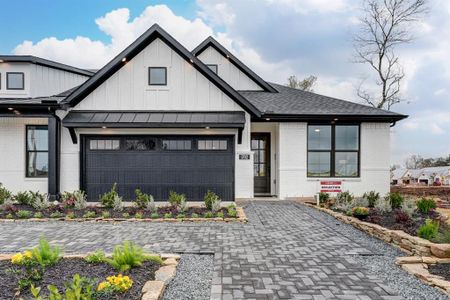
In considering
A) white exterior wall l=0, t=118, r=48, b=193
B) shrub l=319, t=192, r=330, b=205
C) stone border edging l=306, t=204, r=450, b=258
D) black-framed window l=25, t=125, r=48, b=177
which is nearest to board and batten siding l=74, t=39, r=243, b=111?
black-framed window l=25, t=125, r=48, b=177

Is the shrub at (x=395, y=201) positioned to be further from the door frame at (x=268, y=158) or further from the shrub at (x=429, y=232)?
the door frame at (x=268, y=158)

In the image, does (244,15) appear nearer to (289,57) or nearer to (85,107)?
(289,57)

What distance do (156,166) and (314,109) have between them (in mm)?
6651

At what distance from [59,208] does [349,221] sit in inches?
338

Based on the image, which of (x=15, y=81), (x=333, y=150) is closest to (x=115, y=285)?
(x=333, y=150)

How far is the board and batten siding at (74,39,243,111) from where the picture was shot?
10.6m

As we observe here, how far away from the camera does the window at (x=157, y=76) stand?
1065 cm

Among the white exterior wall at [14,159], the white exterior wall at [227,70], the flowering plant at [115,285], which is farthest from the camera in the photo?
the white exterior wall at [227,70]

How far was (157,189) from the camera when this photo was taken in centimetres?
1054

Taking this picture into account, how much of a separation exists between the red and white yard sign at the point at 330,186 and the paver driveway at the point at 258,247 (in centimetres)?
250

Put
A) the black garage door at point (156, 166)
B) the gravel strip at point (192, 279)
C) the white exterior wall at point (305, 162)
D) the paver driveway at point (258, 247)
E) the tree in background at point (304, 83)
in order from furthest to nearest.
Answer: the tree in background at point (304, 83) < the white exterior wall at point (305, 162) < the black garage door at point (156, 166) < the paver driveway at point (258, 247) < the gravel strip at point (192, 279)

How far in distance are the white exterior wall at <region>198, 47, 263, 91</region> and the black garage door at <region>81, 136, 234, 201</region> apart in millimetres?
4944

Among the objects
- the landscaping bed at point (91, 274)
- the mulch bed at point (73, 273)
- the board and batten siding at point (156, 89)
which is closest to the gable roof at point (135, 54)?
the board and batten siding at point (156, 89)

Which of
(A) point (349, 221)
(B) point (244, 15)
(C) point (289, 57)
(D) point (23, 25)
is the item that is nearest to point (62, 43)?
(D) point (23, 25)
